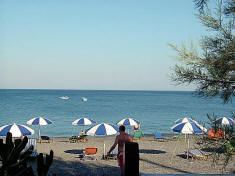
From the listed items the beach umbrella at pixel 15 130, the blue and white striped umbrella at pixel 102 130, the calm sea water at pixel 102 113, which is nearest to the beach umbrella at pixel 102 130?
the blue and white striped umbrella at pixel 102 130

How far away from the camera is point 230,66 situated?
4.91m

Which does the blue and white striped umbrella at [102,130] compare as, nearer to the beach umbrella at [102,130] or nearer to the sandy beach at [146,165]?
the beach umbrella at [102,130]

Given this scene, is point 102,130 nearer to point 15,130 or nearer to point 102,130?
point 102,130

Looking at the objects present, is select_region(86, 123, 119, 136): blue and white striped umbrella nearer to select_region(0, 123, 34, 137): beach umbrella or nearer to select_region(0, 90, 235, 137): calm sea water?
select_region(0, 123, 34, 137): beach umbrella

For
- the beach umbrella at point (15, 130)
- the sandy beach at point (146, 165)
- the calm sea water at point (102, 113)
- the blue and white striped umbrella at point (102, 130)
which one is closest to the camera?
the sandy beach at point (146, 165)

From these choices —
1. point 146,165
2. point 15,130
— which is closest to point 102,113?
point 15,130

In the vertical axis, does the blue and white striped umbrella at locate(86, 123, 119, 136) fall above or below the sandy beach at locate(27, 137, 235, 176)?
above

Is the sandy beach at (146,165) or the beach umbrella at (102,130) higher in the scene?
the beach umbrella at (102,130)

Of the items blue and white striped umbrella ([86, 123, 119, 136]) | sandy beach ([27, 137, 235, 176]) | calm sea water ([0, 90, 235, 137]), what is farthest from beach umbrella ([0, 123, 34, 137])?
calm sea water ([0, 90, 235, 137])

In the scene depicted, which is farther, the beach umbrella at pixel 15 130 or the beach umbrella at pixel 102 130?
the beach umbrella at pixel 15 130

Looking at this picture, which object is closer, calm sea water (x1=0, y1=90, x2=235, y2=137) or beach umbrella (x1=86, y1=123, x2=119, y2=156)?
beach umbrella (x1=86, y1=123, x2=119, y2=156)

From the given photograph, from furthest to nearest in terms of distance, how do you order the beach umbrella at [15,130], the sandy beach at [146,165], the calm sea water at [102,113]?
1. the calm sea water at [102,113]
2. the beach umbrella at [15,130]
3. the sandy beach at [146,165]

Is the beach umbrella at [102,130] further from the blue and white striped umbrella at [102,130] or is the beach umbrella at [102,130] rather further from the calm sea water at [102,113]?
the calm sea water at [102,113]

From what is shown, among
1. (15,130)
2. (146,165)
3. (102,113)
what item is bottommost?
(146,165)
